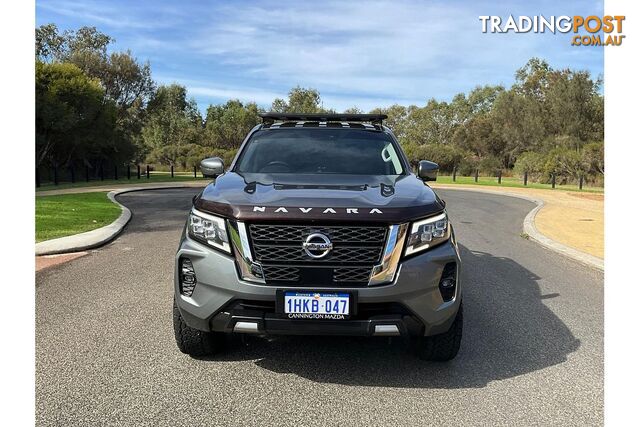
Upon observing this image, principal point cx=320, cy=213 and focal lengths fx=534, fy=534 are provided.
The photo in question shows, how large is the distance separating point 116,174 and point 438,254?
33379 millimetres

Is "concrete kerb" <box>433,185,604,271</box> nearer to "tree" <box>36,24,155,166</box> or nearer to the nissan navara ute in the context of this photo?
the nissan navara ute

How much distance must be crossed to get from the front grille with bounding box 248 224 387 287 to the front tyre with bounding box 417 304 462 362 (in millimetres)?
837

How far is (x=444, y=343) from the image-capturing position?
12.9ft

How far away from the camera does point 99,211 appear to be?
13383mm

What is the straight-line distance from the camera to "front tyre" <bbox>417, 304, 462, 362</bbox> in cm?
391

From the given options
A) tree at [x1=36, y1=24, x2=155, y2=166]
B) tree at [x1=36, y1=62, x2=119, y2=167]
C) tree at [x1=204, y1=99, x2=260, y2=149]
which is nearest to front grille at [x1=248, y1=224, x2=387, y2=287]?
tree at [x1=36, y1=62, x2=119, y2=167]

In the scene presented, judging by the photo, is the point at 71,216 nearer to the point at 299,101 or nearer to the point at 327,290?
the point at 327,290

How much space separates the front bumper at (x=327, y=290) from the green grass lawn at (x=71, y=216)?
6.76m

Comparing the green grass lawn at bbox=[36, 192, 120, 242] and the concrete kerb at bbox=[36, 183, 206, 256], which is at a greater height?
the green grass lawn at bbox=[36, 192, 120, 242]

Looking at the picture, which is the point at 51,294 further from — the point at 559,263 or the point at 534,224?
the point at 534,224

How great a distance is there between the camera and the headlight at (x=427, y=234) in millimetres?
3580

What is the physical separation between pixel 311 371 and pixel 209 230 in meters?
1.28

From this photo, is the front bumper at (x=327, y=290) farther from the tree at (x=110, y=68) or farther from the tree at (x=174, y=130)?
the tree at (x=174, y=130)

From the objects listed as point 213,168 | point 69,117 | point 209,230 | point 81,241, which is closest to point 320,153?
point 213,168
